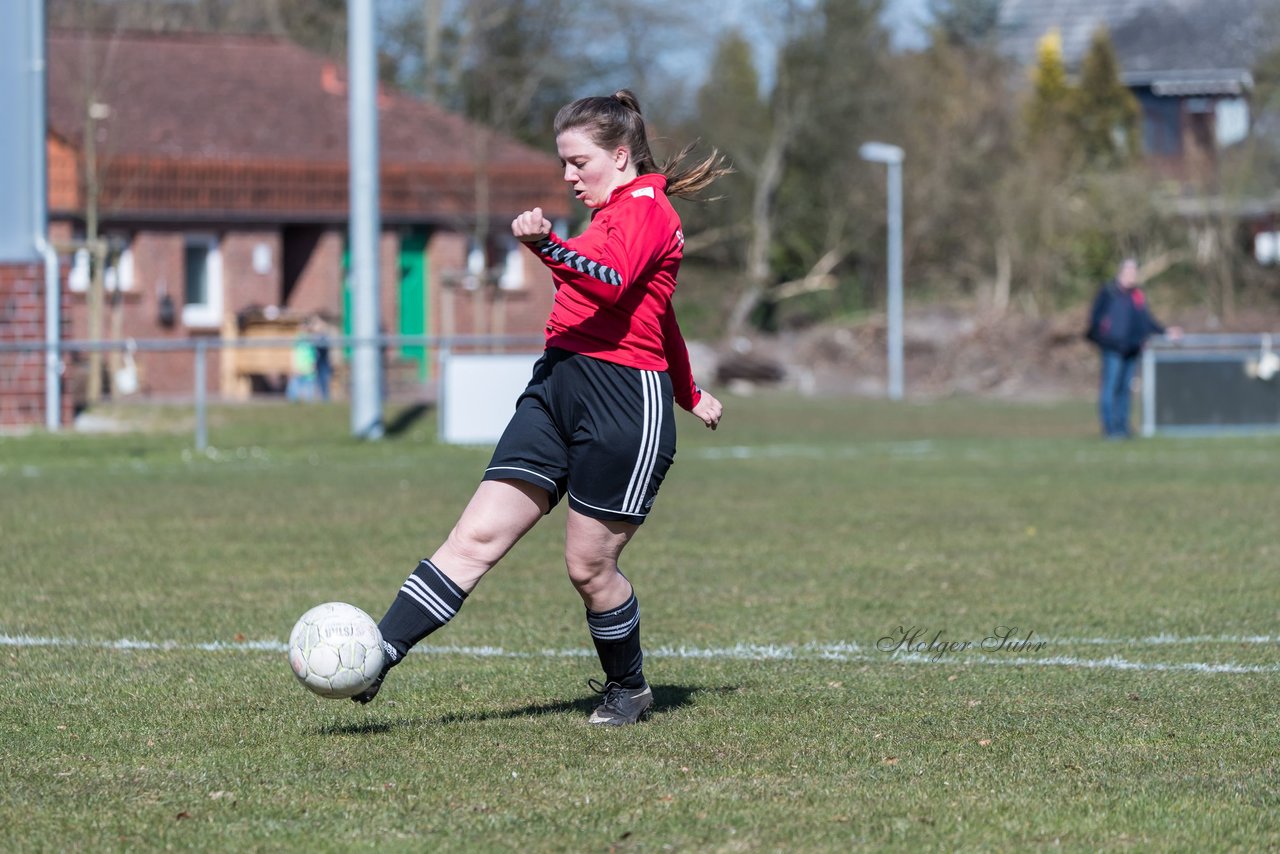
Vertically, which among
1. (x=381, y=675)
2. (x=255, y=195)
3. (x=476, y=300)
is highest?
(x=255, y=195)

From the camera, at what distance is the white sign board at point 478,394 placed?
20422 millimetres

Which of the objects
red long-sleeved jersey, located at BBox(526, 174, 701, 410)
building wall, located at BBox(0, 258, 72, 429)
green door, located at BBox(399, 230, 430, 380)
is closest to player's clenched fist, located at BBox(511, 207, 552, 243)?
red long-sleeved jersey, located at BBox(526, 174, 701, 410)

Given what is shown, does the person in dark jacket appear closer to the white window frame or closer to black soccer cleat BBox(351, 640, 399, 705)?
black soccer cleat BBox(351, 640, 399, 705)

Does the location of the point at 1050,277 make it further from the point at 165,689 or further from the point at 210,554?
the point at 165,689

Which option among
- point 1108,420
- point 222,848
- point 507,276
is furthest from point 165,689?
point 507,276

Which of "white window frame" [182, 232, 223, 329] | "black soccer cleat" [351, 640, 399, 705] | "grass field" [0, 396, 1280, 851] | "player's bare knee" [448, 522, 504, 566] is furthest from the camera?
"white window frame" [182, 232, 223, 329]

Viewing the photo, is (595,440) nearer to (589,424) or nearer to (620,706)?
→ (589,424)

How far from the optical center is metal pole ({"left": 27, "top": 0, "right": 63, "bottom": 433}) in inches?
868

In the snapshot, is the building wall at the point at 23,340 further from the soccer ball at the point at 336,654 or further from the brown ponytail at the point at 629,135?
the brown ponytail at the point at 629,135

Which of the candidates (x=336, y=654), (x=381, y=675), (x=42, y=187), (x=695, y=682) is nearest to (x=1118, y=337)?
(x=42, y=187)

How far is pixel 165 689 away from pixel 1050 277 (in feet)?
141

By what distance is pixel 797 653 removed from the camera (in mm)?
7152

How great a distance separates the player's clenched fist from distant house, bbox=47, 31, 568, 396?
25574mm

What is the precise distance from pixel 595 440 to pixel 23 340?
18.8 metres
